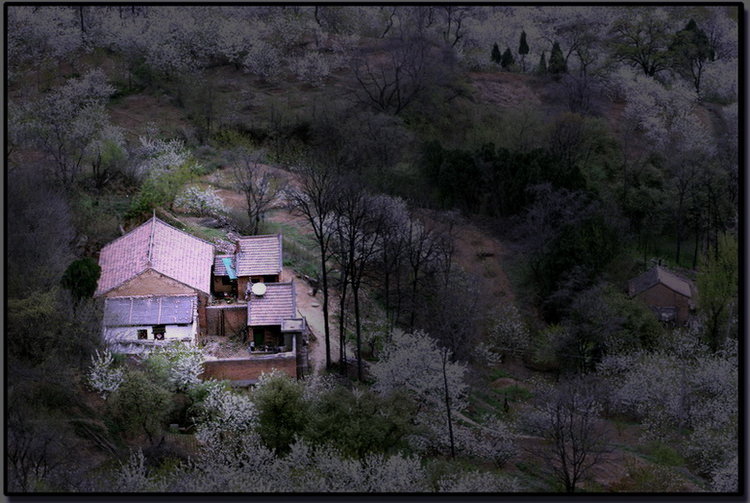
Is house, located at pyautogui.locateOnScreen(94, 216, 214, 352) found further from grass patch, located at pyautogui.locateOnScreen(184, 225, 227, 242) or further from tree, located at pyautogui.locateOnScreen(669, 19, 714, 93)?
tree, located at pyautogui.locateOnScreen(669, 19, 714, 93)

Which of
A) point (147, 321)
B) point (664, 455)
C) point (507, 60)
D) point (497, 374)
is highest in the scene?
point (507, 60)

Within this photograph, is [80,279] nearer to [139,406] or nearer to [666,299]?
[139,406]

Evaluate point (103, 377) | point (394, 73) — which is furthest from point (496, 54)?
point (103, 377)

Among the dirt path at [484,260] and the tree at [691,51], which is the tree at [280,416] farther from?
the tree at [691,51]

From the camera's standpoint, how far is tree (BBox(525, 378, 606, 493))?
19.5 meters

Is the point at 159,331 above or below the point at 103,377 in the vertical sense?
above

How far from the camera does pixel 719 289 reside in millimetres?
24000

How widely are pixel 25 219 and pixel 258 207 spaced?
10.5 m

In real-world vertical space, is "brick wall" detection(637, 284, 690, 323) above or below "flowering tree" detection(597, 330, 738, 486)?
above

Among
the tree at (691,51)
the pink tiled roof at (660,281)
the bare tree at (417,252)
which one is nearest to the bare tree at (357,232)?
the bare tree at (417,252)

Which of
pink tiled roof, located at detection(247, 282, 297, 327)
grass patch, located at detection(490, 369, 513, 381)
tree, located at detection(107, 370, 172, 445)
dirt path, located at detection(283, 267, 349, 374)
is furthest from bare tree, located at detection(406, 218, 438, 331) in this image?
tree, located at detection(107, 370, 172, 445)

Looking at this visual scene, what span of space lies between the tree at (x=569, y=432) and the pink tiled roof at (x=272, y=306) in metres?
7.90

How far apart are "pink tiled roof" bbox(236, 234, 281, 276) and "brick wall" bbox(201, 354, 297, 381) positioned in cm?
411

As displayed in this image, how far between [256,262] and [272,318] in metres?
2.84
